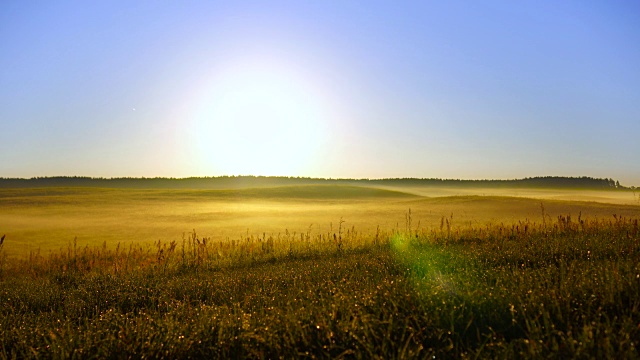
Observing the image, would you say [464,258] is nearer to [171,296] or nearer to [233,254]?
[171,296]

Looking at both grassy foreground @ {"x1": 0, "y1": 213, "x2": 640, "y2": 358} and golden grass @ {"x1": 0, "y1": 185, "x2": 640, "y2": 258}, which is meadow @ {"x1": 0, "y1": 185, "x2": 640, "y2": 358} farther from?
golden grass @ {"x1": 0, "y1": 185, "x2": 640, "y2": 258}

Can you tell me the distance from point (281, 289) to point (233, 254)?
550 centimetres

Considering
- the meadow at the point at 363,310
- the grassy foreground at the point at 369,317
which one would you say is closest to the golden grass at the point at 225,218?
the meadow at the point at 363,310

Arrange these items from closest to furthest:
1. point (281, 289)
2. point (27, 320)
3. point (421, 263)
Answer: point (27, 320) < point (281, 289) < point (421, 263)

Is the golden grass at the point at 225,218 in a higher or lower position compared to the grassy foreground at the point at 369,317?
lower

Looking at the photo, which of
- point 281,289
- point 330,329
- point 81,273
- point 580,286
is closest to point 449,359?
point 330,329

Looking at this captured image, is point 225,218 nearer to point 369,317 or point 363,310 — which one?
point 363,310

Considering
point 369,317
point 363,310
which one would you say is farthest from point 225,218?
point 369,317

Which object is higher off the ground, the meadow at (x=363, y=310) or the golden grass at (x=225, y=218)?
the meadow at (x=363, y=310)

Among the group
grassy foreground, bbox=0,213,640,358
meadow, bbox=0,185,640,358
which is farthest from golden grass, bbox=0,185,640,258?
grassy foreground, bbox=0,213,640,358

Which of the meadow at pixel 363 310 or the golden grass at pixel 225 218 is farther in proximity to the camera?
the golden grass at pixel 225 218

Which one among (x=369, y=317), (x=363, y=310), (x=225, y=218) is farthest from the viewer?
(x=225, y=218)

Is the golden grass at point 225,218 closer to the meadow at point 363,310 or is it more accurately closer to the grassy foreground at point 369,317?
the meadow at point 363,310

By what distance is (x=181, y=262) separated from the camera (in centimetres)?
1081
